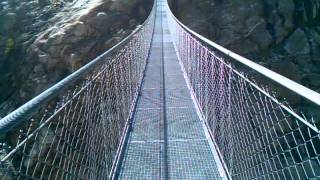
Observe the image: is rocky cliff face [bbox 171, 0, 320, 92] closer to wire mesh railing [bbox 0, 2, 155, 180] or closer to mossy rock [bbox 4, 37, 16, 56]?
mossy rock [bbox 4, 37, 16, 56]

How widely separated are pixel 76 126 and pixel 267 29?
54.2 ft

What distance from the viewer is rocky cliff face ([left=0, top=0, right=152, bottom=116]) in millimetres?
17125

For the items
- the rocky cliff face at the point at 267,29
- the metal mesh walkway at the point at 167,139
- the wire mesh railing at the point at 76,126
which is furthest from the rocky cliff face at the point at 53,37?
the metal mesh walkway at the point at 167,139

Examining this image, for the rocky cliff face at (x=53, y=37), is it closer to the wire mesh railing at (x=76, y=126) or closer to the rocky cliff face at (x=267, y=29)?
the rocky cliff face at (x=267, y=29)

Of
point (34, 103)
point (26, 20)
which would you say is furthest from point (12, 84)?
point (34, 103)

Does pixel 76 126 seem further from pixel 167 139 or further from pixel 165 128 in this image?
pixel 165 128

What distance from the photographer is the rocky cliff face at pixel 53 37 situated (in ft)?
56.2

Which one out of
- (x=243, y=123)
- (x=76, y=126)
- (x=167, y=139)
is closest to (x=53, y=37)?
(x=167, y=139)

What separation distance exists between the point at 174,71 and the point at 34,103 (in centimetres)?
720

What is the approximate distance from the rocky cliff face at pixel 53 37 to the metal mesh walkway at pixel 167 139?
988 centimetres

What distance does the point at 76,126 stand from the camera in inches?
134

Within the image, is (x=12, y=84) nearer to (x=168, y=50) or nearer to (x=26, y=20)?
(x=26, y=20)

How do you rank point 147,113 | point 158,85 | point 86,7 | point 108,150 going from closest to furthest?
1. point 108,150
2. point 147,113
3. point 158,85
4. point 86,7

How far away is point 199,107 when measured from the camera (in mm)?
6000
